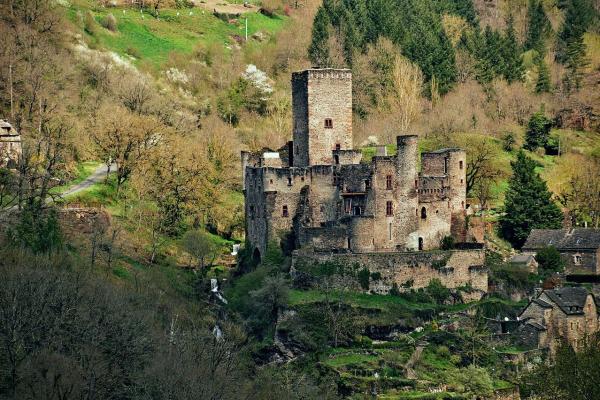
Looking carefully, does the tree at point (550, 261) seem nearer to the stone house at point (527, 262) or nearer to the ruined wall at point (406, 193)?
the stone house at point (527, 262)

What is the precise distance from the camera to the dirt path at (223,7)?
152250mm

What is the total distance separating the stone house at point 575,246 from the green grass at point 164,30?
4951 centimetres

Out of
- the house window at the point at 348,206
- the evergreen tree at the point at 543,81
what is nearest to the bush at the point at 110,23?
the evergreen tree at the point at 543,81

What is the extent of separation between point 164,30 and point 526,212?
→ 55669 millimetres

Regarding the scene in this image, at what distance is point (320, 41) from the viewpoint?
127438 mm

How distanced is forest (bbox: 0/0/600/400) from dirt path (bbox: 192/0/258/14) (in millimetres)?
544

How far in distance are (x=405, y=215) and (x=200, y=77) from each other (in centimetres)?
5200

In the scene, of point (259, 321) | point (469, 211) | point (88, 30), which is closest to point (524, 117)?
point (469, 211)

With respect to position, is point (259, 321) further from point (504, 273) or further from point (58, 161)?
point (58, 161)

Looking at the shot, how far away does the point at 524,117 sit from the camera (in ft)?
406

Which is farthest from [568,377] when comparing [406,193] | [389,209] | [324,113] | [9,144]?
[9,144]

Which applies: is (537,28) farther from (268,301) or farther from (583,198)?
(268,301)

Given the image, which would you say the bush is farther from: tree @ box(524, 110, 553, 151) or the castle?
the castle

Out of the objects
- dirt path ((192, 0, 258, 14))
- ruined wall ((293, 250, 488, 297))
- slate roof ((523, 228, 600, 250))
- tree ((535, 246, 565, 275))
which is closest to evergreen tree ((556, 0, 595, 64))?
dirt path ((192, 0, 258, 14))
